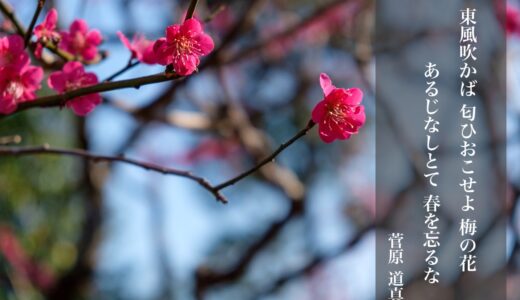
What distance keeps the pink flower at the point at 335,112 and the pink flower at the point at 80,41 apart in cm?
44

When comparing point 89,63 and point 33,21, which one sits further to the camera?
point 89,63

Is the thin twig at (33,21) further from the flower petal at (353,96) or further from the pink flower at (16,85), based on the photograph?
the flower petal at (353,96)

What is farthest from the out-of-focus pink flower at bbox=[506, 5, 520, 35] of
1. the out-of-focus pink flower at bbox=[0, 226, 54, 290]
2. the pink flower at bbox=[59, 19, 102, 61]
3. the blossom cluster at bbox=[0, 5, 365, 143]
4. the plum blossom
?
the out-of-focus pink flower at bbox=[0, 226, 54, 290]

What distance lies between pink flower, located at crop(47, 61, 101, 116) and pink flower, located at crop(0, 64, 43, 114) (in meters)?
0.04

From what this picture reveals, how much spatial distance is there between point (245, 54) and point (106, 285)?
1.94m

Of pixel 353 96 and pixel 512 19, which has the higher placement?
pixel 512 19

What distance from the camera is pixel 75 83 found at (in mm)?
1159

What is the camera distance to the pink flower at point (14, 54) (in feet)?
3.50

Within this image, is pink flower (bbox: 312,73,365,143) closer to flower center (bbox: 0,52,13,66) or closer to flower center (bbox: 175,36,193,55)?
flower center (bbox: 175,36,193,55)

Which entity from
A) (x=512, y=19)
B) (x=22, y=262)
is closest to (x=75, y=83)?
(x=512, y=19)

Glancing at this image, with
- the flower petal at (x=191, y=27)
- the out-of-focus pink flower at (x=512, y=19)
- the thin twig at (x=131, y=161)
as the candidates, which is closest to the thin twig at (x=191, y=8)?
the flower petal at (x=191, y=27)

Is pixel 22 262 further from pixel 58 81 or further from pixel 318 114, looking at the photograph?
pixel 318 114

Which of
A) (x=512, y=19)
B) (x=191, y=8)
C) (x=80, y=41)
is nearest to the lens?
(x=191, y=8)

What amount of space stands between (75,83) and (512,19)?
6.44 ft
